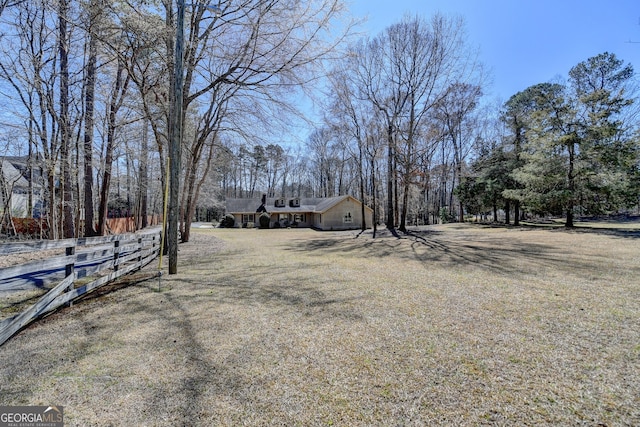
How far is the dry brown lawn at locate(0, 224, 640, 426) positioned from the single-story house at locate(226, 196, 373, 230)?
81.4ft

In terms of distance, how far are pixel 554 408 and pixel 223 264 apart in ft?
25.4

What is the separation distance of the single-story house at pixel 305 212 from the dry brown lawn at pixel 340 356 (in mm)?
24819

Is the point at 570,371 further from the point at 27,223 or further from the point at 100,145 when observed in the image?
the point at 27,223

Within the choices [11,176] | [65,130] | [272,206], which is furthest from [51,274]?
[272,206]

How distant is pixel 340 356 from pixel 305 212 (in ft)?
102

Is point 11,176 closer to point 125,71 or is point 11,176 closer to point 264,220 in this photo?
point 125,71

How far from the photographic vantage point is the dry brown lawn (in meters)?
2.20

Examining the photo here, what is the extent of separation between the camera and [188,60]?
7.85m

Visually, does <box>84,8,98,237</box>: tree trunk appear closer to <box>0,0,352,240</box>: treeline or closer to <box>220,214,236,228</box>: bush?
<box>0,0,352,240</box>: treeline

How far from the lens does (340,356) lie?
3000 mm

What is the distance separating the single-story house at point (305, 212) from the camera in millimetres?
30562

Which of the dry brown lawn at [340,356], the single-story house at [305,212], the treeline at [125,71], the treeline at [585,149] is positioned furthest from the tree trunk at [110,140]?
the treeline at [585,149]

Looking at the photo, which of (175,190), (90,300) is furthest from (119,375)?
(175,190)

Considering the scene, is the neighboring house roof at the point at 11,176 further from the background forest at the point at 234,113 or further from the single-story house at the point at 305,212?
the single-story house at the point at 305,212
